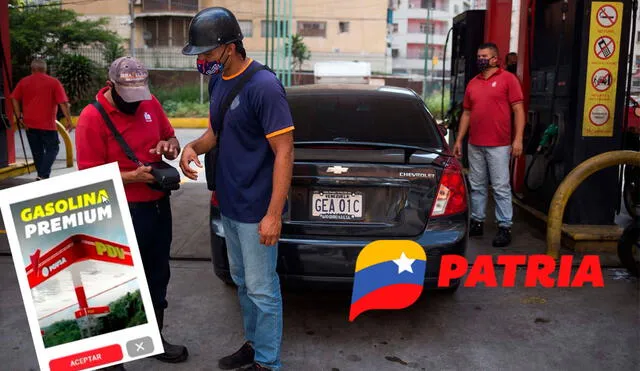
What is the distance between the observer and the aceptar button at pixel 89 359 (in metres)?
2.68

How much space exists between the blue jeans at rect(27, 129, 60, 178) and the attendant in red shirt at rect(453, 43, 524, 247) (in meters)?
5.65

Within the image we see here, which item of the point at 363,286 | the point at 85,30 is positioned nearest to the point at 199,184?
the point at 363,286

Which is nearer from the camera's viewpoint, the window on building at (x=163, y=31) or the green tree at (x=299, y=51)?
the window on building at (x=163, y=31)

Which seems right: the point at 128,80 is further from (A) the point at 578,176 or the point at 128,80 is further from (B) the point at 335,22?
(B) the point at 335,22

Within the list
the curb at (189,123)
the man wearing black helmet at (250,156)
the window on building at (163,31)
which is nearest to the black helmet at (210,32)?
the man wearing black helmet at (250,156)

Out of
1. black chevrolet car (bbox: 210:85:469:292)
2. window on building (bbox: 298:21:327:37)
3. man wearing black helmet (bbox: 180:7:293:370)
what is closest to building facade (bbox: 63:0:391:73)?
window on building (bbox: 298:21:327:37)

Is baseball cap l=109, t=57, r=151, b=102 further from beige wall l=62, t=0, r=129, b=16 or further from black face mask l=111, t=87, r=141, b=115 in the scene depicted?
beige wall l=62, t=0, r=129, b=16

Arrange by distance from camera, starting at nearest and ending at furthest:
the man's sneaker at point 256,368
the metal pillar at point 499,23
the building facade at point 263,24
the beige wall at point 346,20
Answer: the man's sneaker at point 256,368 → the metal pillar at point 499,23 → the building facade at point 263,24 → the beige wall at point 346,20

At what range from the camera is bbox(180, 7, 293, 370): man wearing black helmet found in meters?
2.88

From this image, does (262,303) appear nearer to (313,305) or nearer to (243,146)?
A: (243,146)

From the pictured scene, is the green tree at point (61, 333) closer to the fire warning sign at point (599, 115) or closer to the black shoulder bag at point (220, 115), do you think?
the black shoulder bag at point (220, 115)

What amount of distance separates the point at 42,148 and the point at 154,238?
617 cm

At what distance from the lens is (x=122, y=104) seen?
10.2ft

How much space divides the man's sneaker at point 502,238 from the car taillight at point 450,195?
6.91ft
